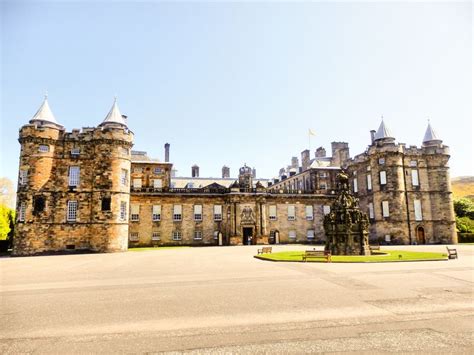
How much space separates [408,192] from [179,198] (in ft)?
106

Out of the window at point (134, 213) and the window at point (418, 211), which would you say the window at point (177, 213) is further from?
the window at point (418, 211)

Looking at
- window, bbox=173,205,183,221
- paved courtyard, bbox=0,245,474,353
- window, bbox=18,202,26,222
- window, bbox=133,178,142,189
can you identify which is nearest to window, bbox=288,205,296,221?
window, bbox=173,205,183,221

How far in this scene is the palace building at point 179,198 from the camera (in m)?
33.0

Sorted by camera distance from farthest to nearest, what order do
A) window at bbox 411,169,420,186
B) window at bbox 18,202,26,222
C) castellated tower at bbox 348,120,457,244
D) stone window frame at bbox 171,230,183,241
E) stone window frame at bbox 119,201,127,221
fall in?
window at bbox 411,169,420,186 → stone window frame at bbox 171,230,183,241 → castellated tower at bbox 348,120,457,244 → stone window frame at bbox 119,201,127,221 → window at bbox 18,202,26,222

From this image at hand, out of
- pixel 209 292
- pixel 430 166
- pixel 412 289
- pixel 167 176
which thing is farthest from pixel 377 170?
pixel 209 292

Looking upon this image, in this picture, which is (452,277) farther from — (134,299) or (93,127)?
(93,127)

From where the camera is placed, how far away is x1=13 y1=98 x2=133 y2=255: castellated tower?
106ft

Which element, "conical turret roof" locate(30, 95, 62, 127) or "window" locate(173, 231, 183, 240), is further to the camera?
"window" locate(173, 231, 183, 240)

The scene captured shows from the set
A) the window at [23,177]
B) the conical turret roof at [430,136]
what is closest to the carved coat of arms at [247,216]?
the window at [23,177]

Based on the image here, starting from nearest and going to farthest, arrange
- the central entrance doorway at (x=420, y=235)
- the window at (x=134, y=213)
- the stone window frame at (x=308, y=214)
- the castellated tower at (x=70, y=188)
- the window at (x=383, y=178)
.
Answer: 1. the castellated tower at (x=70, y=188)
2. the window at (x=134, y=213)
3. the central entrance doorway at (x=420, y=235)
4. the window at (x=383, y=178)
5. the stone window frame at (x=308, y=214)

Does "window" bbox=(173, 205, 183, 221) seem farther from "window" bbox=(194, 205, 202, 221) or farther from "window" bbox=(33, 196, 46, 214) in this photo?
"window" bbox=(33, 196, 46, 214)

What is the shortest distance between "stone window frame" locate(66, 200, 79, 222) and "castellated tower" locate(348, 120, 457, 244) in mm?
38480

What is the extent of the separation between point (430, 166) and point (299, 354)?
158 feet

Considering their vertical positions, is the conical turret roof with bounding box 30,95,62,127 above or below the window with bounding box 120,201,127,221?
above
